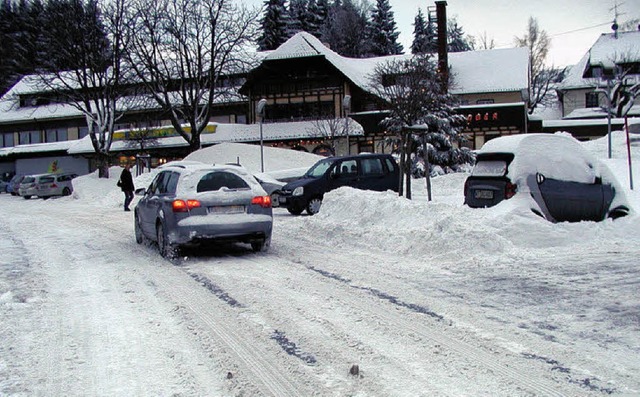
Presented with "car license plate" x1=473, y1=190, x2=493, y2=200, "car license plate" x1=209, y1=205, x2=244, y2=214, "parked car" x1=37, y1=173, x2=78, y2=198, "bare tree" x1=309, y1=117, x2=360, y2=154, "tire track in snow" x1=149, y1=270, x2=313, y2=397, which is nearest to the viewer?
"tire track in snow" x1=149, y1=270, x2=313, y2=397

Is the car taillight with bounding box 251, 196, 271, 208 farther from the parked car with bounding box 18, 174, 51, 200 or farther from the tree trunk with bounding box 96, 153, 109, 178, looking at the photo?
the parked car with bounding box 18, 174, 51, 200

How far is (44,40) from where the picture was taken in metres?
38.3

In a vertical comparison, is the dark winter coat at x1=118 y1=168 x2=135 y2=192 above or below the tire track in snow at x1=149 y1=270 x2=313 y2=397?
above

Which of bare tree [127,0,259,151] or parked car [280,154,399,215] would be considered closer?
parked car [280,154,399,215]

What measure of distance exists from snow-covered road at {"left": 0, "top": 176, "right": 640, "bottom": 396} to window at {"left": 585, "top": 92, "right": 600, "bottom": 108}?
47503 mm

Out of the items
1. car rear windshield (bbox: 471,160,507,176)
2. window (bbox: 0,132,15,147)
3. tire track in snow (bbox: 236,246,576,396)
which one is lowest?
tire track in snow (bbox: 236,246,576,396)

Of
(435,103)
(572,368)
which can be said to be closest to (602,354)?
(572,368)

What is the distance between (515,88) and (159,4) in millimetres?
25744

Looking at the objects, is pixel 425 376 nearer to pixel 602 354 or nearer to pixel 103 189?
pixel 602 354

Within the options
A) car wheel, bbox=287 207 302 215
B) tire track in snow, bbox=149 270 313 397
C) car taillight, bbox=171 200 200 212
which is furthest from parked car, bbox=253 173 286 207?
tire track in snow, bbox=149 270 313 397

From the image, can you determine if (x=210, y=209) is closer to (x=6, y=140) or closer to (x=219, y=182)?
(x=219, y=182)

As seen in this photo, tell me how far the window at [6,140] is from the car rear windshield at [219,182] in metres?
59.7

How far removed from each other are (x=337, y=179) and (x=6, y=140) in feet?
183

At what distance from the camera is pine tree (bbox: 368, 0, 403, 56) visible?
7612 cm
